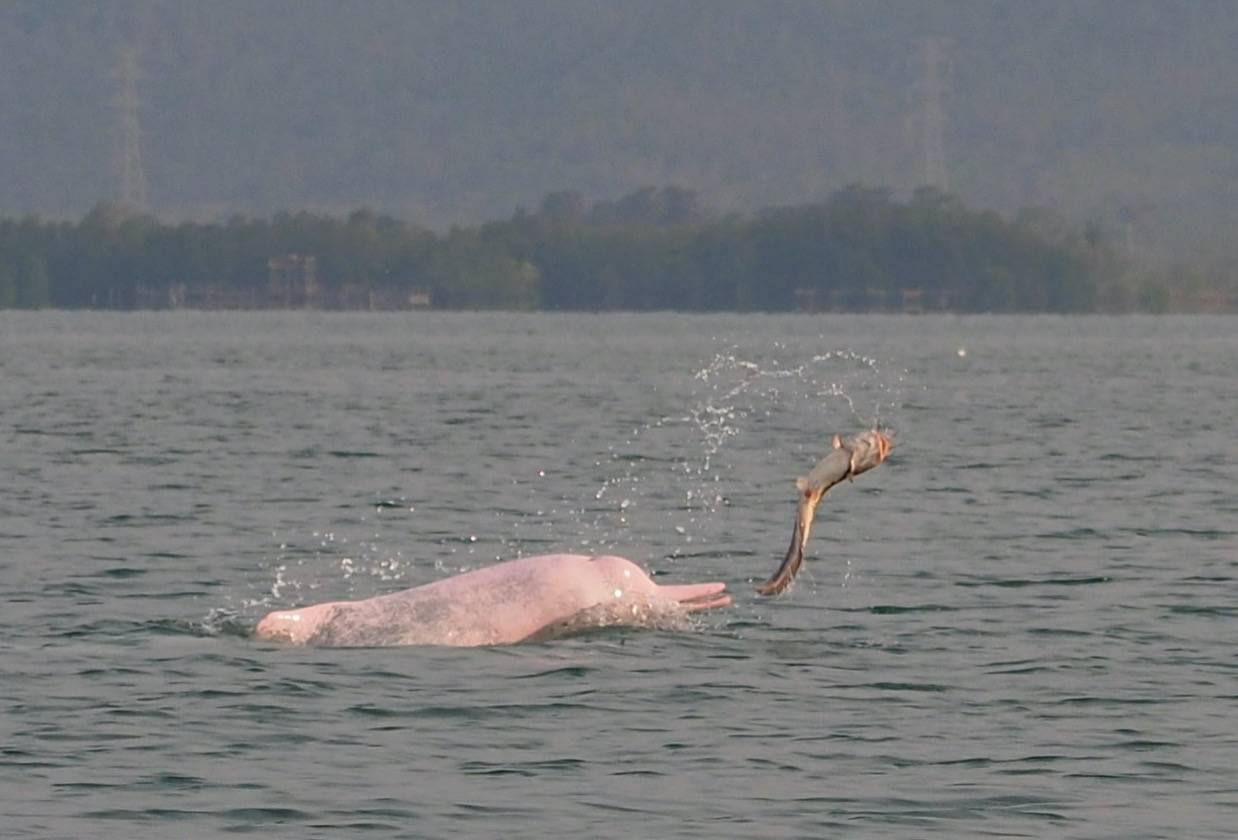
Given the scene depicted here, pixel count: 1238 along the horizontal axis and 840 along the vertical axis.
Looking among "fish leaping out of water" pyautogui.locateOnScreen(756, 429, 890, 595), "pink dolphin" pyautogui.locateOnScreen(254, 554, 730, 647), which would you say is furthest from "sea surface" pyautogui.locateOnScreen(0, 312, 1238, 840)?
"fish leaping out of water" pyautogui.locateOnScreen(756, 429, 890, 595)

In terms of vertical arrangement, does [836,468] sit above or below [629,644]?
above

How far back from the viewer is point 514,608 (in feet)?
82.8

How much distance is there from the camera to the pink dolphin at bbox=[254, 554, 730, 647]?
25.2m

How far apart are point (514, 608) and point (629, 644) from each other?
1071 millimetres

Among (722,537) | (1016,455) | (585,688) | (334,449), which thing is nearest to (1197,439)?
(1016,455)

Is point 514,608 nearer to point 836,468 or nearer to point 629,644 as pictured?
point 629,644

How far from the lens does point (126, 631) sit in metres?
26.8

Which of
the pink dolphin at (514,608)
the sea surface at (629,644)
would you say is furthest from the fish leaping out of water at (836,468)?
the pink dolphin at (514,608)

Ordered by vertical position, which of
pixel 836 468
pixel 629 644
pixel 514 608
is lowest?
pixel 629 644

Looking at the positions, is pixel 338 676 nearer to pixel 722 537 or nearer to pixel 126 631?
pixel 126 631

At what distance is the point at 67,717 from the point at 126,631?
487 cm

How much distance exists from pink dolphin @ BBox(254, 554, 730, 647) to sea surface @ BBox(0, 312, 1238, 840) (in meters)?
0.28

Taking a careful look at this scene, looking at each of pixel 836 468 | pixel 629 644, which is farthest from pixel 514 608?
pixel 836 468

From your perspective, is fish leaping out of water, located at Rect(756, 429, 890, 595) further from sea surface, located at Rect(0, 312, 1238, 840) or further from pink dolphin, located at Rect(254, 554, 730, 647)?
pink dolphin, located at Rect(254, 554, 730, 647)
